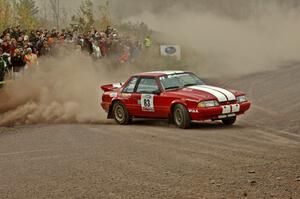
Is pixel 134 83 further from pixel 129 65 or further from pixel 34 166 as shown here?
pixel 129 65

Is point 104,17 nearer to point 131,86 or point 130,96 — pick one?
point 131,86

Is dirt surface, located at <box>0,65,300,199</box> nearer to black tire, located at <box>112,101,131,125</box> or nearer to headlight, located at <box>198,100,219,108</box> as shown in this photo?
black tire, located at <box>112,101,131,125</box>

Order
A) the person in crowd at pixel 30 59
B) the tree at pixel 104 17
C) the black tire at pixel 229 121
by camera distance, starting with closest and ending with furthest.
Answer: the black tire at pixel 229 121 < the person in crowd at pixel 30 59 < the tree at pixel 104 17

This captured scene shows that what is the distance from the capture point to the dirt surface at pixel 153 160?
7.34 meters

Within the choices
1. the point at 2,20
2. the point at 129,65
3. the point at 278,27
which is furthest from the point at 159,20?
the point at 129,65

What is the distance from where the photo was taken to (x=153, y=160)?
9.16 meters

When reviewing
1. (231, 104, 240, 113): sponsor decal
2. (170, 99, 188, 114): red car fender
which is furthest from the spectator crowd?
(231, 104, 240, 113): sponsor decal

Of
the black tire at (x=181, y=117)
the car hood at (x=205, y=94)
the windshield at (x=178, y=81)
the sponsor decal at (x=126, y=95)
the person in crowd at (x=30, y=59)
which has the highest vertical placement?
the person in crowd at (x=30, y=59)

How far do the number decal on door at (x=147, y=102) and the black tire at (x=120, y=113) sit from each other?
62 cm

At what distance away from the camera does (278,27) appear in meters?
57.4

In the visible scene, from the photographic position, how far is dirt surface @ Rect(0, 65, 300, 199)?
734cm

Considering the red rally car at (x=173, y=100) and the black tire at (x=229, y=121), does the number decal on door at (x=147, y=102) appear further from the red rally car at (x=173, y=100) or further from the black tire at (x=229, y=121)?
the black tire at (x=229, y=121)

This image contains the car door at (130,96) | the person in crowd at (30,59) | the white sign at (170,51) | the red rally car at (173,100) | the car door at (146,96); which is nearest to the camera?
the red rally car at (173,100)

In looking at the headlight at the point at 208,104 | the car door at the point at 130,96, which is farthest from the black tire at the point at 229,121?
the car door at the point at 130,96
